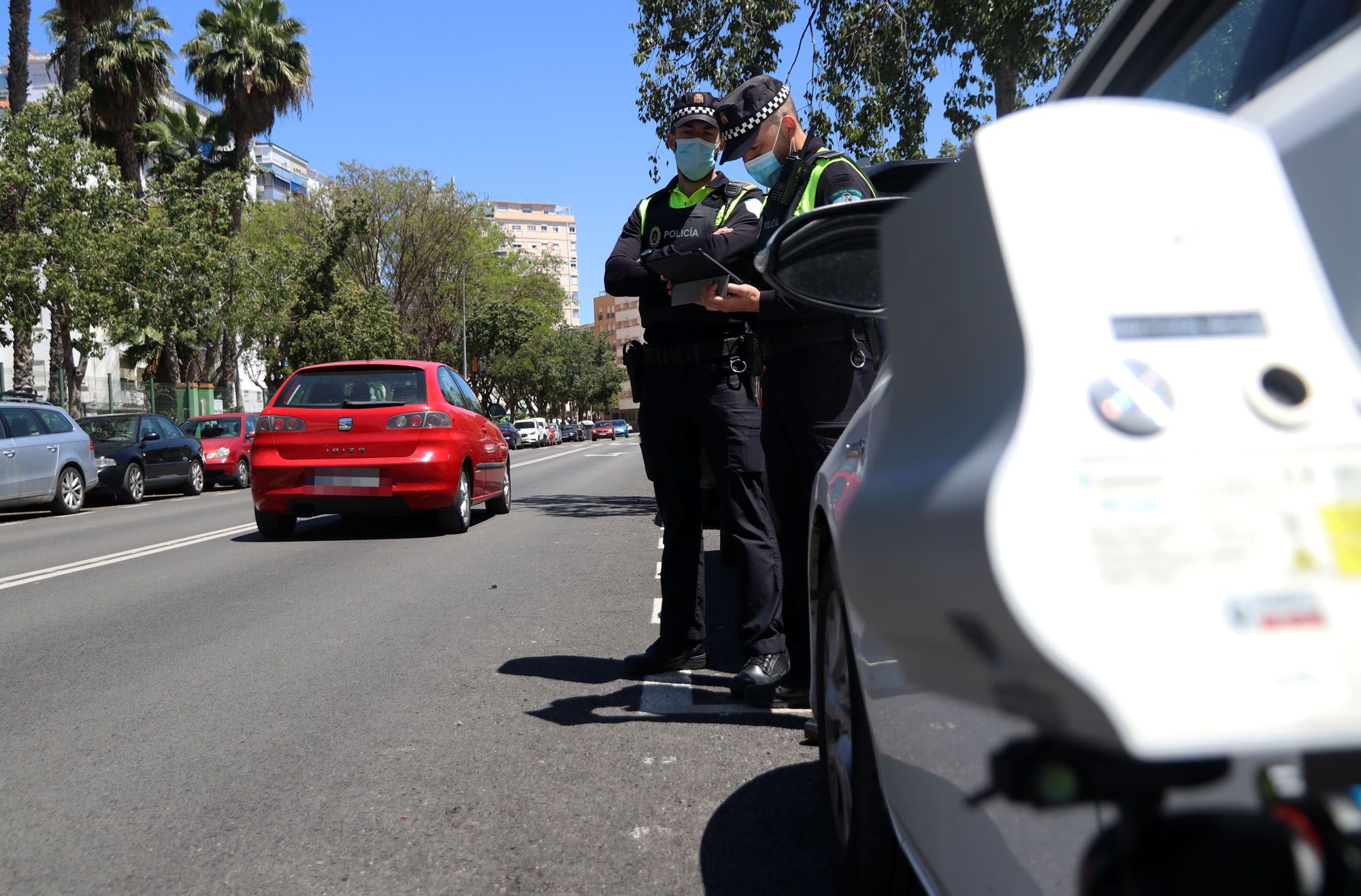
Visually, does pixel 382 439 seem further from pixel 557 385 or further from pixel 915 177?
pixel 557 385

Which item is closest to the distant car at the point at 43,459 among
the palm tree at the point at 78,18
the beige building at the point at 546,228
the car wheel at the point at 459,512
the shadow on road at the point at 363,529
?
the shadow on road at the point at 363,529

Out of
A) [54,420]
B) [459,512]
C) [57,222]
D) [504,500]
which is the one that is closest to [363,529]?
[459,512]

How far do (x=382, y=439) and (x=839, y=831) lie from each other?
878 centimetres

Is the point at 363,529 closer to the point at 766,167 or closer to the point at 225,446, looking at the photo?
→ the point at 766,167

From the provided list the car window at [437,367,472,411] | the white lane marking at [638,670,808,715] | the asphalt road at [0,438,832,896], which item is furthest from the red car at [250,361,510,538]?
the white lane marking at [638,670,808,715]

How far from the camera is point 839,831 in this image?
2662mm

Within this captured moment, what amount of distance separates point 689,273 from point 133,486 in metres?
17.1

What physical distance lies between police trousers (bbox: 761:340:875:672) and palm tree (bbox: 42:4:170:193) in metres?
27.3

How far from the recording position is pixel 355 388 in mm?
11055

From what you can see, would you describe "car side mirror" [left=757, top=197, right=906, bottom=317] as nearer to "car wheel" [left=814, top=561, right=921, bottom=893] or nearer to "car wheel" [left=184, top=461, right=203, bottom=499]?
"car wheel" [left=814, top=561, right=921, bottom=893]

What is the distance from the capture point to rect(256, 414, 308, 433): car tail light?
10891 millimetres

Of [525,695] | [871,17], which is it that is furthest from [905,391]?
[871,17]

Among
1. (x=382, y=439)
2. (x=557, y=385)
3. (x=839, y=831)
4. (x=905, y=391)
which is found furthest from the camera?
(x=557, y=385)

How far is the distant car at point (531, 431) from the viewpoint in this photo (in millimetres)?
62812
